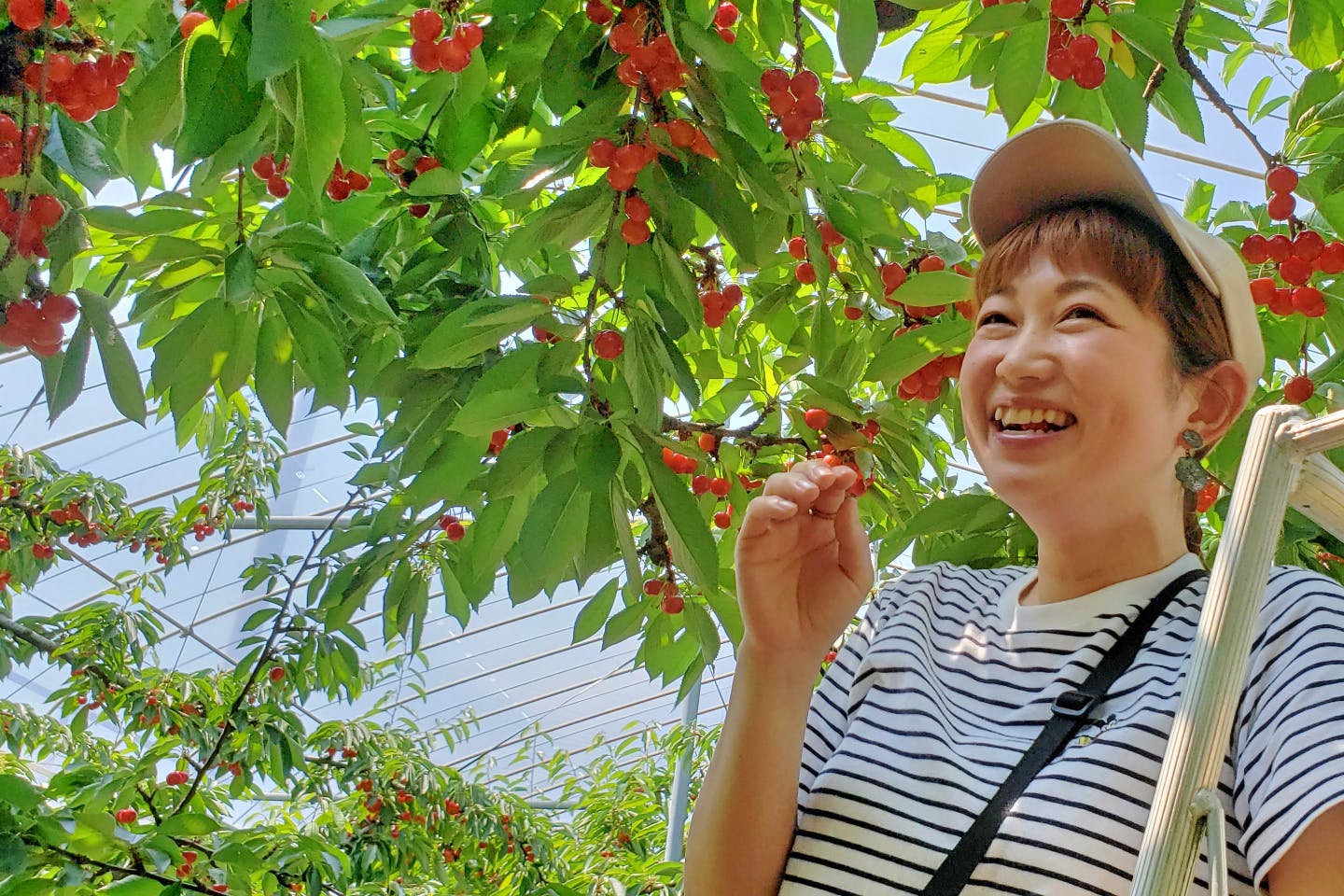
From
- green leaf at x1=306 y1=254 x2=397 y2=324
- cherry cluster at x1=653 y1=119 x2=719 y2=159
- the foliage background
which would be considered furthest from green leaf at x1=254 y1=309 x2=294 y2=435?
cherry cluster at x1=653 y1=119 x2=719 y2=159

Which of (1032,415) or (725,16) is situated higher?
(725,16)

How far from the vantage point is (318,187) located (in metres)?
0.94

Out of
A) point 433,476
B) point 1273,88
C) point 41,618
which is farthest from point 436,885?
point 1273,88

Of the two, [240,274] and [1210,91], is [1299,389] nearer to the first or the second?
[1210,91]

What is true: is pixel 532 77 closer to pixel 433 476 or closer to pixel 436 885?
pixel 433 476

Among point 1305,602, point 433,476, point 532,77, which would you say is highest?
point 532,77

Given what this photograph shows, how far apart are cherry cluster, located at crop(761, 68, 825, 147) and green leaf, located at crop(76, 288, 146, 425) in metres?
0.71

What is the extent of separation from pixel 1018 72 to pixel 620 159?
51 centimetres

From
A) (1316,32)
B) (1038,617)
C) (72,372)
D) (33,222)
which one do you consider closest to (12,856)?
(72,372)

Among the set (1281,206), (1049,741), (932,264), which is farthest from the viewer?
(932,264)

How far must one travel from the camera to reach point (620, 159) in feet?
3.72

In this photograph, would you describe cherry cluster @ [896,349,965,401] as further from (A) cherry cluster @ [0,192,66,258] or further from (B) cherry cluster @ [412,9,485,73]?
(A) cherry cluster @ [0,192,66,258]

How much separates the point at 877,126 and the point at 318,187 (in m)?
0.87

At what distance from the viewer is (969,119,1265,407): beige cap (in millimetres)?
840
